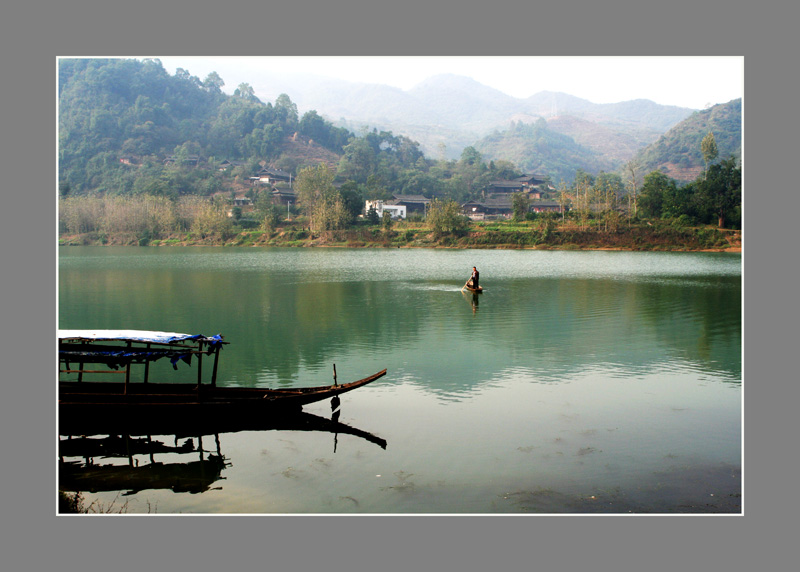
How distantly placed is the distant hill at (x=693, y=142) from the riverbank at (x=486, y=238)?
50.3 meters

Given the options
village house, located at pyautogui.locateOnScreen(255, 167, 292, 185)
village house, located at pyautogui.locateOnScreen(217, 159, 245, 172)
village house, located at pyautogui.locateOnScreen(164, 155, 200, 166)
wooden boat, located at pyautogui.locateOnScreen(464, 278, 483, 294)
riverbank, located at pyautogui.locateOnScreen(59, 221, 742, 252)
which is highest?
village house, located at pyautogui.locateOnScreen(164, 155, 200, 166)

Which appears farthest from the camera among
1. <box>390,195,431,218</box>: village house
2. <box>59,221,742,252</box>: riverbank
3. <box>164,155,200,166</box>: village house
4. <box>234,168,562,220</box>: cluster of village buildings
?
<box>164,155,200,166</box>: village house

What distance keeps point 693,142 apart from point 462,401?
100.0 meters

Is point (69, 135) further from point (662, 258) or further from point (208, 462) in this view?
point (208, 462)

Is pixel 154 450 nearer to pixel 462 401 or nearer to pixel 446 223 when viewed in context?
pixel 462 401

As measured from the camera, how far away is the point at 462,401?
10.1 meters

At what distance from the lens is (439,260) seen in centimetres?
3941

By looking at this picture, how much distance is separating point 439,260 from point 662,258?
1362 centimetres

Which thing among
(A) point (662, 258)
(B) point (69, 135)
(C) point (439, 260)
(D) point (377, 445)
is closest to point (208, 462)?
(D) point (377, 445)

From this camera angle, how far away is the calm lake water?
23.1 feet

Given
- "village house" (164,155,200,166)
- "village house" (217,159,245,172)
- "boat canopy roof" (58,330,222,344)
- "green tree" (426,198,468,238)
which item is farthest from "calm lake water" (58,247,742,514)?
"village house" (164,155,200,166)

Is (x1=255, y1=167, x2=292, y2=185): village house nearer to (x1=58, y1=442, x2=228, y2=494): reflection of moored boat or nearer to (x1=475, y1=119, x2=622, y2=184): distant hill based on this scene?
(x1=475, y1=119, x2=622, y2=184): distant hill

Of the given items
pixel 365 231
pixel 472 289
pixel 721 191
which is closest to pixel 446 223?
pixel 365 231

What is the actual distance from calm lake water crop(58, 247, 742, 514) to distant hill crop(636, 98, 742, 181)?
77807 mm
